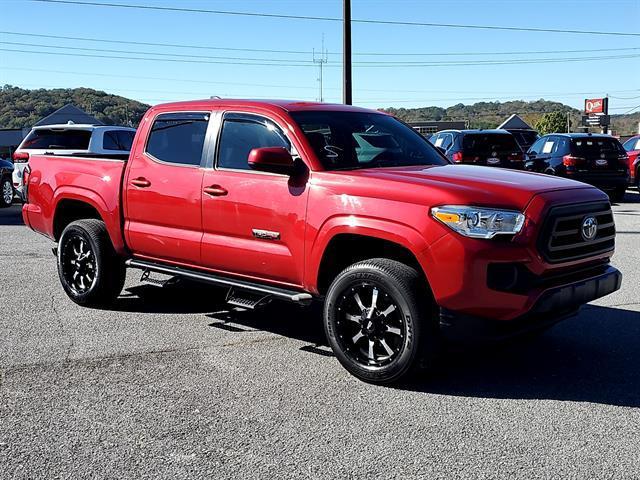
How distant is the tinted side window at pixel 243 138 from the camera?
571 centimetres

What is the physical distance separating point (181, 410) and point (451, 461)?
1634 mm

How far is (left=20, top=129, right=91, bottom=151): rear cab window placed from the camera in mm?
15031

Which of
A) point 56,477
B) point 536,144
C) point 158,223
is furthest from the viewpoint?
point 536,144

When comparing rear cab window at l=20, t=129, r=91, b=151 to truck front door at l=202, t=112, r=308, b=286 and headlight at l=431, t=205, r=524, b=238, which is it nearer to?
truck front door at l=202, t=112, r=308, b=286

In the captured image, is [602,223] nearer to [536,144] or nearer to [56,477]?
[56,477]

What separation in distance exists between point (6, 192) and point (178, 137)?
534 inches

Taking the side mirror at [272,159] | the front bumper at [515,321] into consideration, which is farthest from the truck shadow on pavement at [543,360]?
the side mirror at [272,159]

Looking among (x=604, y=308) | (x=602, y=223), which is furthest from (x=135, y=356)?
(x=604, y=308)

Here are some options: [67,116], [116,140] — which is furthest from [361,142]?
[67,116]

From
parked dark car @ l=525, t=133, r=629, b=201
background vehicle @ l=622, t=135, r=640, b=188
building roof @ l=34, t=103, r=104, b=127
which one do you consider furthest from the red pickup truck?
building roof @ l=34, t=103, r=104, b=127

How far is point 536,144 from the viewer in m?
18.8

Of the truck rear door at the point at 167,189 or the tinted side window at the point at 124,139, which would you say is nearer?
the truck rear door at the point at 167,189

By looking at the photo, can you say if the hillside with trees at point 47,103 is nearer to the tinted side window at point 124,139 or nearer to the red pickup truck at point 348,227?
the tinted side window at point 124,139

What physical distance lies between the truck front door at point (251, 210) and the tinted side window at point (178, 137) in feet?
0.89
